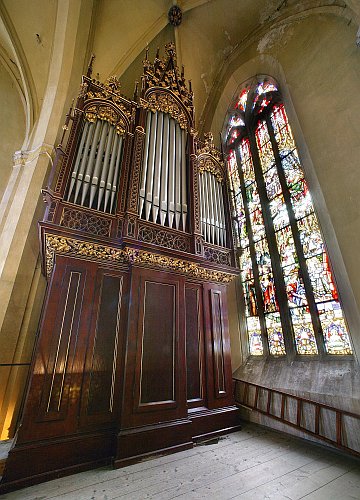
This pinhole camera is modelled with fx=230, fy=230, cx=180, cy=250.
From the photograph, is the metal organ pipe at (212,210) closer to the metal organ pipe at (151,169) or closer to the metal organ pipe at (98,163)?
the metal organ pipe at (151,169)

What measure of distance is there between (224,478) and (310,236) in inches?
151

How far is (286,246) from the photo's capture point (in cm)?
472

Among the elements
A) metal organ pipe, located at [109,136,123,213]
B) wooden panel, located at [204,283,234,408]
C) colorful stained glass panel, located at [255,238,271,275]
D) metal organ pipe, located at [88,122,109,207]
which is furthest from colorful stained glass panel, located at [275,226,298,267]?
metal organ pipe, located at [88,122,109,207]

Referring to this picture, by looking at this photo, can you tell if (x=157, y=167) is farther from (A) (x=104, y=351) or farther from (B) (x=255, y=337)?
(B) (x=255, y=337)

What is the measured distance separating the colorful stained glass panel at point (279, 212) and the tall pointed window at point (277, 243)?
2cm

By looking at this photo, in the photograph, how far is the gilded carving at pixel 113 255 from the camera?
3001 mm

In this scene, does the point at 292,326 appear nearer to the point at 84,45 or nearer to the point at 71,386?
the point at 71,386

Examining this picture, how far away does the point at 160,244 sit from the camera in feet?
12.2

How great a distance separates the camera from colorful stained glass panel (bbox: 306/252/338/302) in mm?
3813

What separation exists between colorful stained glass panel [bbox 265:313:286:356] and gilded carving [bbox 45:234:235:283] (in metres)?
1.77

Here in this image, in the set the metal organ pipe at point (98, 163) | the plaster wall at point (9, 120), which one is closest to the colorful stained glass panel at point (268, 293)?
the metal organ pipe at point (98, 163)

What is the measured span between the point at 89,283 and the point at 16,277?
185 centimetres

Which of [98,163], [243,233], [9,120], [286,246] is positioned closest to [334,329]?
[286,246]

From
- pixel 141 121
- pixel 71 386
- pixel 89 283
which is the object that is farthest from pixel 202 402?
pixel 141 121
